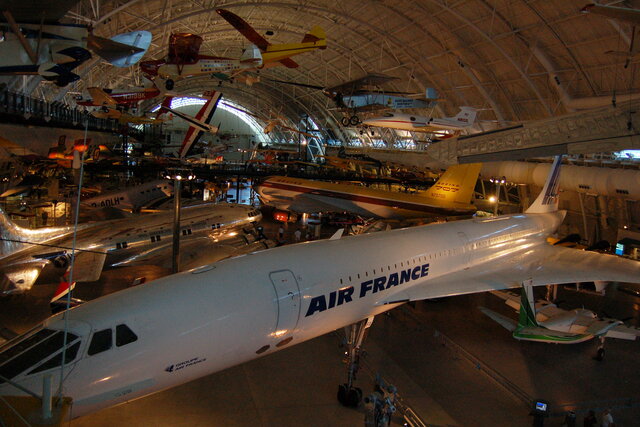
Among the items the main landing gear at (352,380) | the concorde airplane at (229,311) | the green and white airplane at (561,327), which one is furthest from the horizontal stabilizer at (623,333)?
the main landing gear at (352,380)

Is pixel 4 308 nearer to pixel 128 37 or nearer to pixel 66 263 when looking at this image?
pixel 66 263

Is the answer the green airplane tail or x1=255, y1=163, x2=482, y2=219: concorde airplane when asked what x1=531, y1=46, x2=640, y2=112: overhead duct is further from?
the green airplane tail

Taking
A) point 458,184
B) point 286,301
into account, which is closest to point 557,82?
point 458,184

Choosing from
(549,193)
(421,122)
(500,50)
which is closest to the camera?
(549,193)

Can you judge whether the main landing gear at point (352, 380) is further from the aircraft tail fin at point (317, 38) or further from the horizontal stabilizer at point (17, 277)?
the aircraft tail fin at point (317, 38)

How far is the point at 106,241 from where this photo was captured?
1783 cm

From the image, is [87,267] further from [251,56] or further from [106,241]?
[251,56]

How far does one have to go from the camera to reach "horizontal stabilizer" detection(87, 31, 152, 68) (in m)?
12.1

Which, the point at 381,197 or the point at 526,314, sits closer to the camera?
the point at 526,314

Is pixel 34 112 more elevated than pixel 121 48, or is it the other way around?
pixel 121 48

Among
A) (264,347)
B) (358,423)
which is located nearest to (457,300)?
(358,423)

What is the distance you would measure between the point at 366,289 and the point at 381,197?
2001 centimetres

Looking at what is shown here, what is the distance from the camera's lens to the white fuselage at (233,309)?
261 inches

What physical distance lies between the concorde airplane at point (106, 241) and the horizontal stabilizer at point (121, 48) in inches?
238
